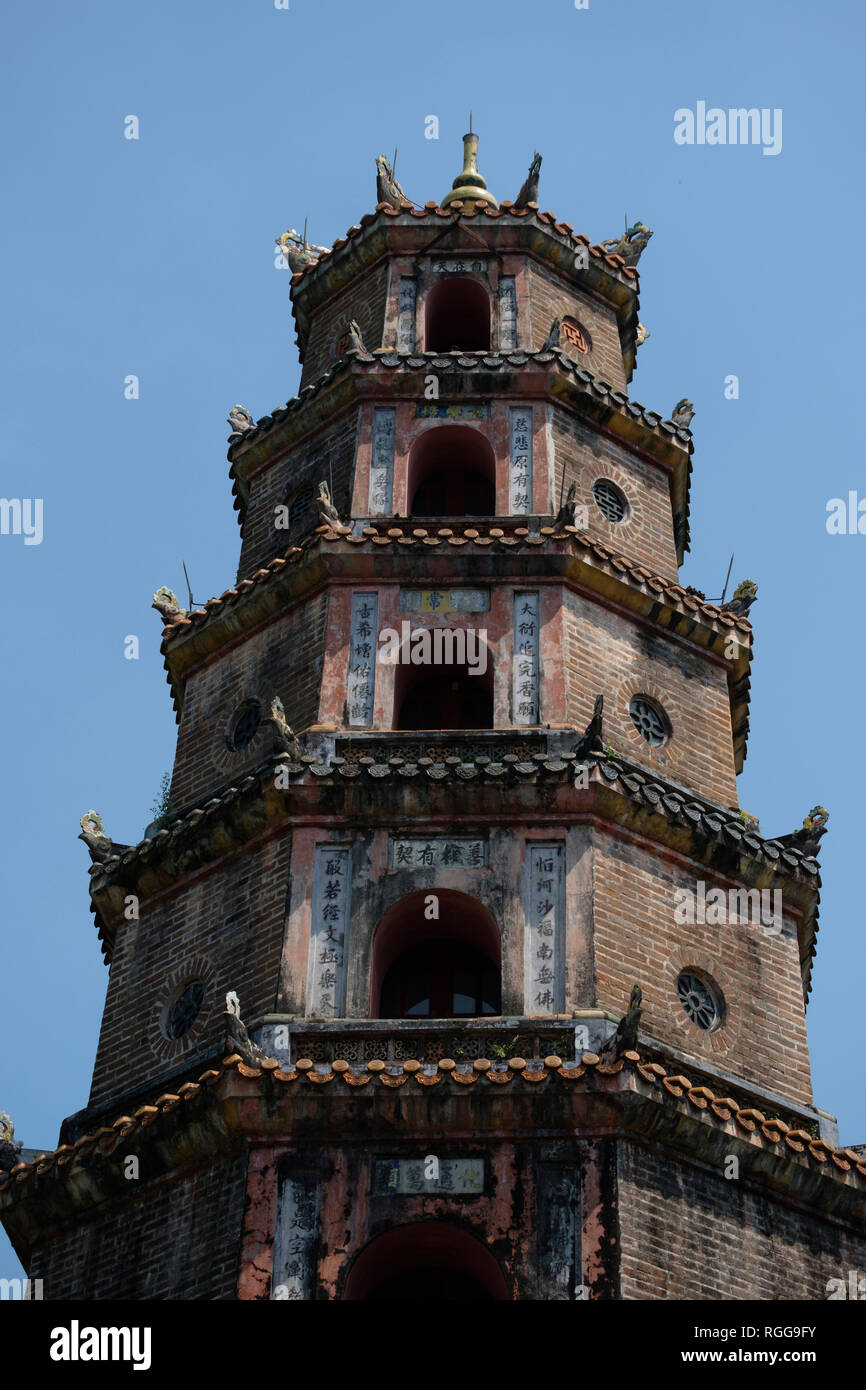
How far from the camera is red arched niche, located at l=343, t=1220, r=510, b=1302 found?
18.9 meters

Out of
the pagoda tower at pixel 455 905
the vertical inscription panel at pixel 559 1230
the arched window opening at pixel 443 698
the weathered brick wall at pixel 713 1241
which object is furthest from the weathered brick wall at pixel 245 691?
the weathered brick wall at pixel 713 1241

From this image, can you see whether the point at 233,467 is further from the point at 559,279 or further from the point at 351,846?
the point at 351,846

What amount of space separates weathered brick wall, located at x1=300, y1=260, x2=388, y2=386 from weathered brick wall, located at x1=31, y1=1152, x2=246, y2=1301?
41.0 feet

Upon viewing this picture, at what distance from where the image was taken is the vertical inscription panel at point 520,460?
25.8 meters

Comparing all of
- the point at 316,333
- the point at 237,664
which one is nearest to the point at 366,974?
the point at 237,664

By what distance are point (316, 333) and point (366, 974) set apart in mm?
12111

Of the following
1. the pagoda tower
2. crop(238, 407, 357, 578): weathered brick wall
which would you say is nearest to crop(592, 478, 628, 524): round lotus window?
the pagoda tower

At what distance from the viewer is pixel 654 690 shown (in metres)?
24.8

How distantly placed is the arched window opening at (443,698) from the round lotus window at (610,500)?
3500 mm

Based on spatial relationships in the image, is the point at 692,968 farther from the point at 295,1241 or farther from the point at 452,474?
the point at 452,474

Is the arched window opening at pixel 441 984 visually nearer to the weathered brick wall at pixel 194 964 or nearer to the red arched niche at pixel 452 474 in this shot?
the weathered brick wall at pixel 194 964
